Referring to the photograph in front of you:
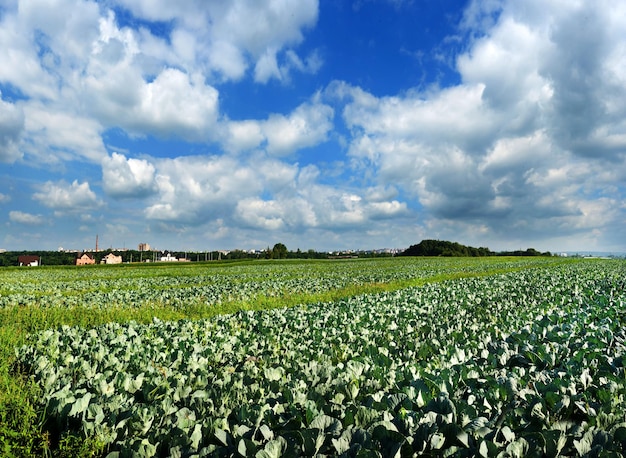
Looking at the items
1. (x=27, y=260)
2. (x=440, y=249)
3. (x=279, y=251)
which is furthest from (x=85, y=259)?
(x=440, y=249)

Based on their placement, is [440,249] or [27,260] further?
[440,249]

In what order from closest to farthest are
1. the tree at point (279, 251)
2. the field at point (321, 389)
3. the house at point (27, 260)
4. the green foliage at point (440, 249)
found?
the field at point (321, 389)
the tree at point (279, 251)
the house at point (27, 260)
the green foliage at point (440, 249)

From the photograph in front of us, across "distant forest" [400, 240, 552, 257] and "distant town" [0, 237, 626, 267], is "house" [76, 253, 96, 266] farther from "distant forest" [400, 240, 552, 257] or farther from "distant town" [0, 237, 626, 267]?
"distant forest" [400, 240, 552, 257]

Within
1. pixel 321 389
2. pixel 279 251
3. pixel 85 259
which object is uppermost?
pixel 279 251

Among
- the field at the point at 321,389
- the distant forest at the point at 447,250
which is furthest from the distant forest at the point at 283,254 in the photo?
the field at the point at 321,389

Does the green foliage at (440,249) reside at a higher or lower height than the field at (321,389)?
higher

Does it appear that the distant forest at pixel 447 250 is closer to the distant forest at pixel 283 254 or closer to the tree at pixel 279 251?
the distant forest at pixel 283 254

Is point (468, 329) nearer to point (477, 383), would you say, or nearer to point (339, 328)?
point (339, 328)

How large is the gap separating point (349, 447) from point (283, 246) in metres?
120

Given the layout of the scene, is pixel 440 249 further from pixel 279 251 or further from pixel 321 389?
pixel 321 389

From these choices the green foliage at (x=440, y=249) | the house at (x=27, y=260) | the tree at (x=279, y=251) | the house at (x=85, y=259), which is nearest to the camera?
the house at (x=85, y=259)

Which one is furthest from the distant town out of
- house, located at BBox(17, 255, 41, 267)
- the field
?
the field

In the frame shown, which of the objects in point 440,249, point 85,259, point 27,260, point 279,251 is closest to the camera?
point 27,260

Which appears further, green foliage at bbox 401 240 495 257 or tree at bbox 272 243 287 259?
green foliage at bbox 401 240 495 257
